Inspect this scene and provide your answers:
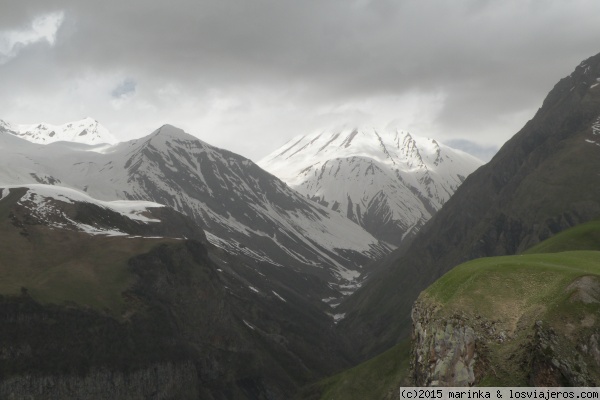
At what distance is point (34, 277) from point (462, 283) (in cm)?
13247

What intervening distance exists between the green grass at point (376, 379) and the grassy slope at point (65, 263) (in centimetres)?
6579

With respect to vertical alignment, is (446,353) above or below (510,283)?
below

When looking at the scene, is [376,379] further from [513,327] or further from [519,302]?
[513,327]

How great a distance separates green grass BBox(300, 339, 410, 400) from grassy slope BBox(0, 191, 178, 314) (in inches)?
2590

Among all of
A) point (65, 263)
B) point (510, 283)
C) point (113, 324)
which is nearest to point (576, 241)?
point (510, 283)

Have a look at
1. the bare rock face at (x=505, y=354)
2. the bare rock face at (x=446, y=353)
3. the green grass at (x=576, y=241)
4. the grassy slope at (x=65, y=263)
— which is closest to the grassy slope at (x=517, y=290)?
the bare rock face at (x=505, y=354)

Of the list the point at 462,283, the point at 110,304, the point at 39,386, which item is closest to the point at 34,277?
the point at 110,304

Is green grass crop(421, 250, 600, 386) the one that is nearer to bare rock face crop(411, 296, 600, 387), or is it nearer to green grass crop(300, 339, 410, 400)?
bare rock face crop(411, 296, 600, 387)

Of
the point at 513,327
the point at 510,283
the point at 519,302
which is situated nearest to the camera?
the point at 513,327

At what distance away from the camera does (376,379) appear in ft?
455

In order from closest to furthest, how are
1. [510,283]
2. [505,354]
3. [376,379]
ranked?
[505,354], [510,283], [376,379]

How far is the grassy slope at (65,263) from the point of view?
153 m

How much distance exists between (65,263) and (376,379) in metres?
96.8

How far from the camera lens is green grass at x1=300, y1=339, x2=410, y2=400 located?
127500 millimetres
